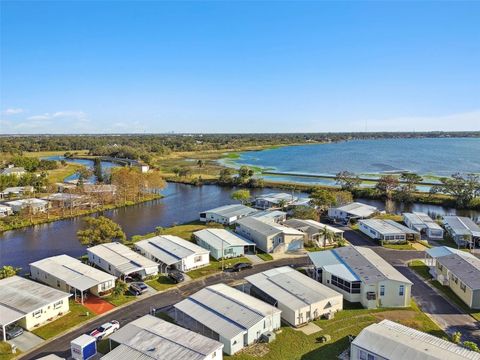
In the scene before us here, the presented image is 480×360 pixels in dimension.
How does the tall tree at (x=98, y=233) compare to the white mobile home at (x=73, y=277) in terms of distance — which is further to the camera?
the tall tree at (x=98, y=233)

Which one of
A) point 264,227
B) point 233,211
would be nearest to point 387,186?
point 233,211

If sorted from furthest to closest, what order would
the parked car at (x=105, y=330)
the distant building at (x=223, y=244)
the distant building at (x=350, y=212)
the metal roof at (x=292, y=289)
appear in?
the distant building at (x=350, y=212), the distant building at (x=223, y=244), the metal roof at (x=292, y=289), the parked car at (x=105, y=330)

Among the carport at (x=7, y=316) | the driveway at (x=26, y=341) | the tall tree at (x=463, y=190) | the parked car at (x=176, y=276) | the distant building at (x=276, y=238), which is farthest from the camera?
the tall tree at (x=463, y=190)

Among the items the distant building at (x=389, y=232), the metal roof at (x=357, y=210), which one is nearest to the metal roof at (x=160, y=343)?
the distant building at (x=389, y=232)

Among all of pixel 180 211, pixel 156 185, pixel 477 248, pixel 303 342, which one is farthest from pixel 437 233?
pixel 156 185

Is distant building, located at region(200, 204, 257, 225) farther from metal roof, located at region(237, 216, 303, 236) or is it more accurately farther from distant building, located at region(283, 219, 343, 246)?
distant building, located at region(283, 219, 343, 246)

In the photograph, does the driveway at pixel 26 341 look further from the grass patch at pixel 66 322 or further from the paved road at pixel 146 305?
the paved road at pixel 146 305

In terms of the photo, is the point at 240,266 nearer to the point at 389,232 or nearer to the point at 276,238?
the point at 276,238
